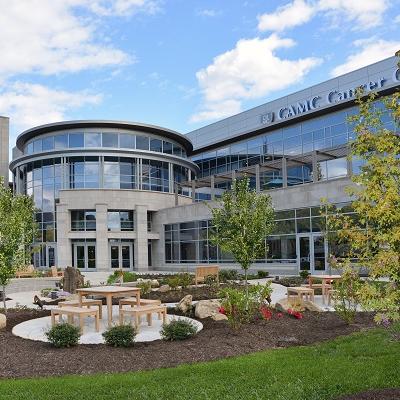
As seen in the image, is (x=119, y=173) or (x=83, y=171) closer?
(x=83, y=171)

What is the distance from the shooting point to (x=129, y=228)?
44031 millimetres

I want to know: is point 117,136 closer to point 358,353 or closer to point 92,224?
point 92,224

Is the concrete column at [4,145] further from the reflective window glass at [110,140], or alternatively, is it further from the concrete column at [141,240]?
the concrete column at [141,240]

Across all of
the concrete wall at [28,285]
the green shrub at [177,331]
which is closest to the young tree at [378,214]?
Result: the green shrub at [177,331]

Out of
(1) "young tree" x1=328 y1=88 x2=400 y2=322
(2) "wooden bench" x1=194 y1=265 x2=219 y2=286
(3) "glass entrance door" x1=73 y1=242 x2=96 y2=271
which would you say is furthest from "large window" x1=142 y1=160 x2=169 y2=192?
(1) "young tree" x1=328 y1=88 x2=400 y2=322

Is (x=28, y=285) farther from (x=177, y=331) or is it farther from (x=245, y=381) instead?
(x=245, y=381)

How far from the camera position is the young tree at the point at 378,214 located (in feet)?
16.8

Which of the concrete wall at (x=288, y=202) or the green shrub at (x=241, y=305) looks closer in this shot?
the green shrub at (x=241, y=305)

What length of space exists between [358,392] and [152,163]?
1626 inches

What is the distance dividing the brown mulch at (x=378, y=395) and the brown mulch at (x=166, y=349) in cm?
301

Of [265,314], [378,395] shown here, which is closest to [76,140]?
[265,314]

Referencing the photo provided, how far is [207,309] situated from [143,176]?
33.7 metres

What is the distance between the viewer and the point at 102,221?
Result: 4250cm

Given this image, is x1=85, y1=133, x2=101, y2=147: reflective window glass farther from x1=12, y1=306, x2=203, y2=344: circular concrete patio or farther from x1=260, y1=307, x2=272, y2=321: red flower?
x1=260, y1=307, x2=272, y2=321: red flower
